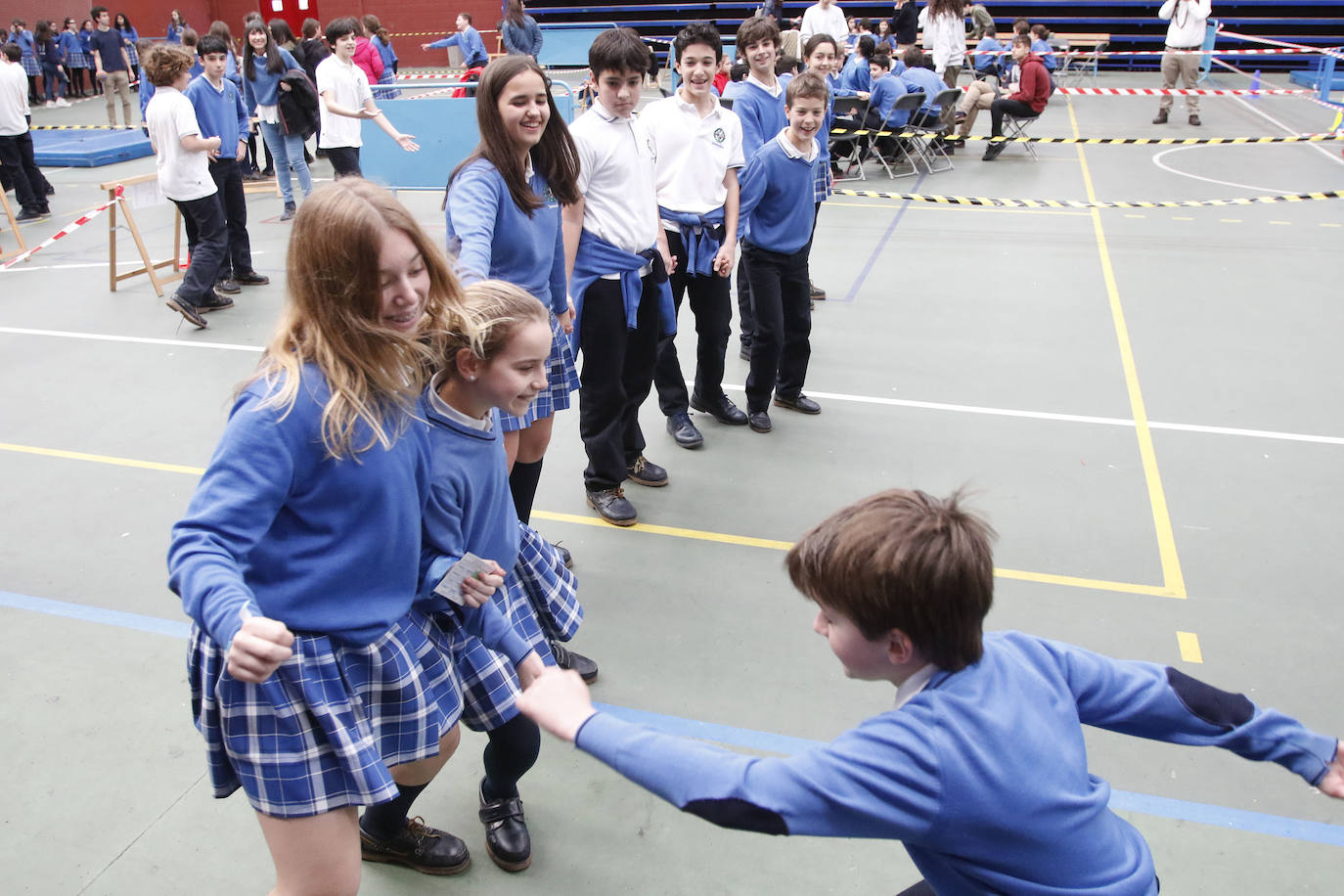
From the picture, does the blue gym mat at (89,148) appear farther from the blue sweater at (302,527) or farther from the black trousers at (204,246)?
the blue sweater at (302,527)

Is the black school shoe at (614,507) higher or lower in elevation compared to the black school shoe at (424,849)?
higher

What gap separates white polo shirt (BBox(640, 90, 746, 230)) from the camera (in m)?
4.89

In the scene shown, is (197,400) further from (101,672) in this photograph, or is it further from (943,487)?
(943,487)

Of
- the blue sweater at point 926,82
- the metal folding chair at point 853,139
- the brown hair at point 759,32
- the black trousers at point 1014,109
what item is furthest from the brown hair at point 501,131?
the black trousers at point 1014,109

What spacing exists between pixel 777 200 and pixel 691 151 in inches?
23.9

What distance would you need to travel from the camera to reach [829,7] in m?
13.4

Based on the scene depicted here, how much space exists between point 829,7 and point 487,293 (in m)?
12.8

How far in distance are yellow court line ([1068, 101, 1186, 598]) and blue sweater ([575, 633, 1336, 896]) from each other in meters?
2.95

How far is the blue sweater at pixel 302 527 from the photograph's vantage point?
1.70 m

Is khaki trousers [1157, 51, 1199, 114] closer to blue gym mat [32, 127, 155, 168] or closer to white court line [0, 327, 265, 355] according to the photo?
white court line [0, 327, 265, 355]

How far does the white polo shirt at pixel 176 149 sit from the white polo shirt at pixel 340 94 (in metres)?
2.02

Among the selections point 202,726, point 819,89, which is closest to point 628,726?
point 202,726

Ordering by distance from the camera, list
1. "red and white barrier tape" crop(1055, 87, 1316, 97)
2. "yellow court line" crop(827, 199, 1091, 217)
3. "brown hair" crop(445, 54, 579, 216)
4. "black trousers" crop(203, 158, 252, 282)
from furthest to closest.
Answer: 1. "red and white barrier tape" crop(1055, 87, 1316, 97)
2. "yellow court line" crop(827, 199, 1091, 217)
3. "black trousers" crop(203, 158, 252, 282)
4. "brown hair" crop(445, 54, 579, 216)

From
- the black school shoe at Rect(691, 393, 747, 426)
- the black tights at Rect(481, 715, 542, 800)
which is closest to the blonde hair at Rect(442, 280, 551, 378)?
the black tights at Rect(481, 715, 542, 800)
